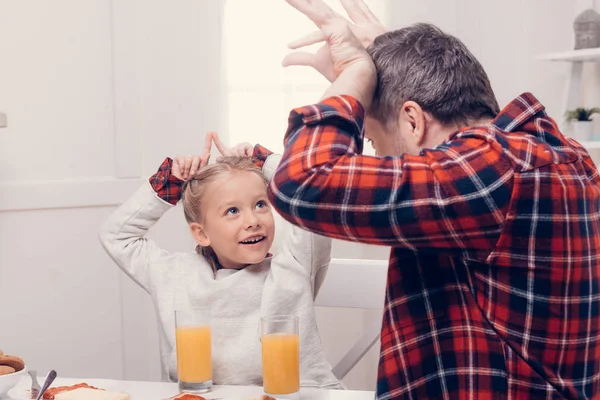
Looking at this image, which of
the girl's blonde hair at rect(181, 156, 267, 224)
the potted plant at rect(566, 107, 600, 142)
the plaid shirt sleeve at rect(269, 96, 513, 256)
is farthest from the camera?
the potted plant at rect(566, 107, 600, 142)

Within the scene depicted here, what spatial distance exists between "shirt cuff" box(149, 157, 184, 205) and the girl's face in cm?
11

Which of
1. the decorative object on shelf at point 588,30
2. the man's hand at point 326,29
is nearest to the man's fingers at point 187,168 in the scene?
the man's hand at point 326,29

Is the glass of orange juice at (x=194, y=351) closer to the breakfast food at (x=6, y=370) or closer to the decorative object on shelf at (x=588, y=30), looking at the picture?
the breakfast food at (x=6, y=370)

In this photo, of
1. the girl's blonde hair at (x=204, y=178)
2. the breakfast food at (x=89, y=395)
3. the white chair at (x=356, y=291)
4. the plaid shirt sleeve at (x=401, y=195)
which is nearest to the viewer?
the plaid shirt sleeve at (x=401, y=195)

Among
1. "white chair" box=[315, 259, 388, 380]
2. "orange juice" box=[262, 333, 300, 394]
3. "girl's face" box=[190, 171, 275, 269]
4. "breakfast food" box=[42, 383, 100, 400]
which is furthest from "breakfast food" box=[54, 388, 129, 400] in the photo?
"white chair" box=[315, 259, 388, 380]

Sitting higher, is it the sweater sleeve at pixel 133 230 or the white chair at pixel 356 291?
the sweater sleeve at pixel 133 230

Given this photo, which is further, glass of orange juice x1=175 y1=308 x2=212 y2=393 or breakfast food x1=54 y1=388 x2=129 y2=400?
glass of orange juice x1=175 y1=308 x2=212 y2=393

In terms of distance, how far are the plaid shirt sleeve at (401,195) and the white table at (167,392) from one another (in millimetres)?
480

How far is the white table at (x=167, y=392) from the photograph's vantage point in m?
1.28

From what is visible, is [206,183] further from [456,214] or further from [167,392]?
[456,214]

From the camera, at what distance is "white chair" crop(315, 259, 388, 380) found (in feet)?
6.25

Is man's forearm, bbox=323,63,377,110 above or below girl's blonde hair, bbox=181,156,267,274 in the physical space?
above

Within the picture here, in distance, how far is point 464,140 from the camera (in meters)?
0.88

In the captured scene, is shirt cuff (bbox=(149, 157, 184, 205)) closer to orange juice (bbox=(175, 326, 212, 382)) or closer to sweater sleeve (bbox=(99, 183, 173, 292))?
sweater sleeve (bbox=(99, 183, 173, 292))
